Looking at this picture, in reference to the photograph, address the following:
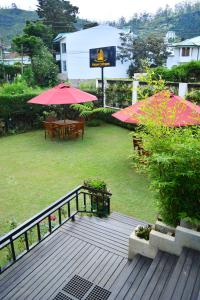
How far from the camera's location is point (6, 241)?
11.4 feet

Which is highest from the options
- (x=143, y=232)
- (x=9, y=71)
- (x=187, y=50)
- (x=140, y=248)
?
(x=187, y=50)

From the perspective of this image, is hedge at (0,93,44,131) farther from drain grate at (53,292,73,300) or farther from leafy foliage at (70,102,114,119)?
drain grate at (53,292,73,300)

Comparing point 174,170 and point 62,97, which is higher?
point 62,97

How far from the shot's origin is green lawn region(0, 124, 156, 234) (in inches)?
224

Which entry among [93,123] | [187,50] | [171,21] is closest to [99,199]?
[93,123]

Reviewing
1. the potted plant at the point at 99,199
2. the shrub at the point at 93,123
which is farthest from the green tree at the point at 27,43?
the potted plant at the point at 99,199

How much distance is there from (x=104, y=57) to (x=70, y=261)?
11.4 meters

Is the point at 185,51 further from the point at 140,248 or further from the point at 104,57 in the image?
the point at 140,248

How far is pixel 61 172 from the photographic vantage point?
24.7 ft

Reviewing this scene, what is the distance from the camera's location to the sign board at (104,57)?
12923 mm

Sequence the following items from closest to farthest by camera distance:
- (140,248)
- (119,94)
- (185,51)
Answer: (140,248) < (119,94) < (185,51)

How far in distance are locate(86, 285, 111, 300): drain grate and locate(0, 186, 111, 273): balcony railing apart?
46.8 inches

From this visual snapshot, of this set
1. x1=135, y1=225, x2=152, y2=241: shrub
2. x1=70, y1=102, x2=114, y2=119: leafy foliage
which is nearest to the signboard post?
x1=70, y1=102, x2=114, y2=119: leafy foliage

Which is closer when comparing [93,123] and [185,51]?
[93,123]
